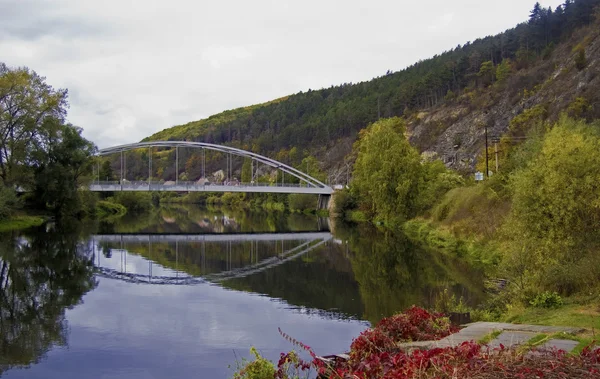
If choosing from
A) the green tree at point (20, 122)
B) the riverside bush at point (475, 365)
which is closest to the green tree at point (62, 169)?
the green tree at point (20, 122)

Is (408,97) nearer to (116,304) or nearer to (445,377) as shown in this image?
(116,304)

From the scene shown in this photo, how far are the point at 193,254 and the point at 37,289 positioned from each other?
609 inches

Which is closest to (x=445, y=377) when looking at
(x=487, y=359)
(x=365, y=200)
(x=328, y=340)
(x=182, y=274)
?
(x=487, y=359)

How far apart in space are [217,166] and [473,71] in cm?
6821

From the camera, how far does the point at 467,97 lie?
91688mm

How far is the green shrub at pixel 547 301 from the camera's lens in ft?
42.5

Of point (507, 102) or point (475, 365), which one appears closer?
point (475, 365)

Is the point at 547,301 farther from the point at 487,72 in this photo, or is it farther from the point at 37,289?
the point at 487,72

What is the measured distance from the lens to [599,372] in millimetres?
5145

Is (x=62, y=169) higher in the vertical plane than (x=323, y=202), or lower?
higher

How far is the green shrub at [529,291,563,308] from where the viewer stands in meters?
13.0

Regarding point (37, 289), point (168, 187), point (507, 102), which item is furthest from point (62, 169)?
point (507, 102)

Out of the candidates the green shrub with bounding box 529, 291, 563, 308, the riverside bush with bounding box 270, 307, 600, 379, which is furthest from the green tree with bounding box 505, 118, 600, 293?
the riverside bush with bounding box 270, 307, 600, 379

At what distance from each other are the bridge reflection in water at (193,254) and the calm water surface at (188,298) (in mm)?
117
